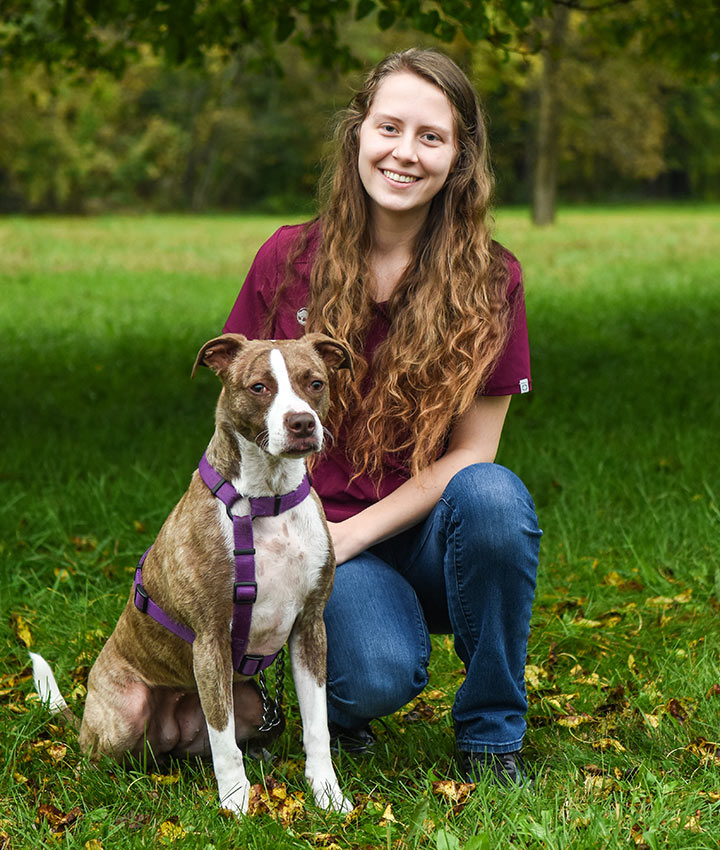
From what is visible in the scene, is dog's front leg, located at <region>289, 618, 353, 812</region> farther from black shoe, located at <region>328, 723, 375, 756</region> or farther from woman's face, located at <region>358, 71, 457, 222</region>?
woman's face, located at <region>358, 71, 457, 222</region>

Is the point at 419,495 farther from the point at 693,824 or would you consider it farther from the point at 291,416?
the point at 693,824

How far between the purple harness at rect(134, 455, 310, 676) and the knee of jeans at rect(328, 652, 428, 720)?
Answer: 32 cm

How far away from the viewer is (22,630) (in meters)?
4.02

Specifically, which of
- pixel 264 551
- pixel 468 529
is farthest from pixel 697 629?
pixel 264 551

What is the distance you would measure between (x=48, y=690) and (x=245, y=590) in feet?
3.33

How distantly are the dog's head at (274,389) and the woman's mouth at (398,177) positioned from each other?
0.68 m

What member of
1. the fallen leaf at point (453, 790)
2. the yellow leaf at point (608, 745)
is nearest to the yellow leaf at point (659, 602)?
the yellow leaf at point (608, 745)

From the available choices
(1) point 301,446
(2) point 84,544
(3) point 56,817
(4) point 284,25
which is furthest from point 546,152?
(3) point 56,817

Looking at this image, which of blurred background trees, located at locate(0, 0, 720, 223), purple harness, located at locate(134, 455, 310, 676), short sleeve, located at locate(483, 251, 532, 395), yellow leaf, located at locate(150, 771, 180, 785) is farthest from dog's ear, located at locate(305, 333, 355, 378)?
yellow leaf, located at locate(150, 771, 180, 785)

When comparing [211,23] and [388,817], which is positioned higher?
[211,23]

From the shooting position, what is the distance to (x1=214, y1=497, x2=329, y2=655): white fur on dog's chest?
9.18 feet

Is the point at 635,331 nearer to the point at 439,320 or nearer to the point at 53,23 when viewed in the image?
the point at 53,23

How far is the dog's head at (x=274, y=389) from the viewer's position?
2537mm

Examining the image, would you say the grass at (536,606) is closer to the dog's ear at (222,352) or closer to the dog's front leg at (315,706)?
the dog's front leg at (315,706)
